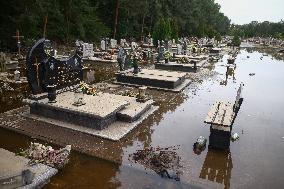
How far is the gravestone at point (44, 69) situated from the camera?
1299cm

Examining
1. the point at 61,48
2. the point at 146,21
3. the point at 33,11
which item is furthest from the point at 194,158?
the point at 146,21

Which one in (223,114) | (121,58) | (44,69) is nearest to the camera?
(223,114)

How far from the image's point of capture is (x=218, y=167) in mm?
9312

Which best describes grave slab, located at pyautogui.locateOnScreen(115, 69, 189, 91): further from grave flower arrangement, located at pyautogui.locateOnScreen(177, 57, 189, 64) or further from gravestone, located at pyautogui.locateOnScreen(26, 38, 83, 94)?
grave flower arrangement, located at pyautogui.locateOnScreen(177, 57, 189, 64)

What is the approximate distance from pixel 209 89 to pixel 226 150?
979cm

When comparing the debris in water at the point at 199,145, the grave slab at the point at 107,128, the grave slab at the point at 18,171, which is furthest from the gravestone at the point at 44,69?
the debris in water at the point at 199,145

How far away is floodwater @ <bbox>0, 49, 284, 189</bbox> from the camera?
325 inches

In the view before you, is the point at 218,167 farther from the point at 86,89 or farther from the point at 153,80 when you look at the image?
the point at 153,80

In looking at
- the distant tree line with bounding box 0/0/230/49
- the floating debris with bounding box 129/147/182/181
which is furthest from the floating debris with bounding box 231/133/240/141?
the distant tree line with bounding box 0/0/230/49

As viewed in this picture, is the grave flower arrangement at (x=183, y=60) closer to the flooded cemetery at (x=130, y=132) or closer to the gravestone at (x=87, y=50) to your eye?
the flooded cemetery at (x=130, y=132)

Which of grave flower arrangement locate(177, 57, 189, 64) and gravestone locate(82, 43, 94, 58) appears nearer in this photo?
grave flower arrangement locate(177, 57, 189, 64)

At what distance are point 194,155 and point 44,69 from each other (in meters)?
7.48

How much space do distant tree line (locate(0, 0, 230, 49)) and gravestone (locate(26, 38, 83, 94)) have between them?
14.3m

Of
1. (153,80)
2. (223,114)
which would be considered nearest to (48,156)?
(223,114)
